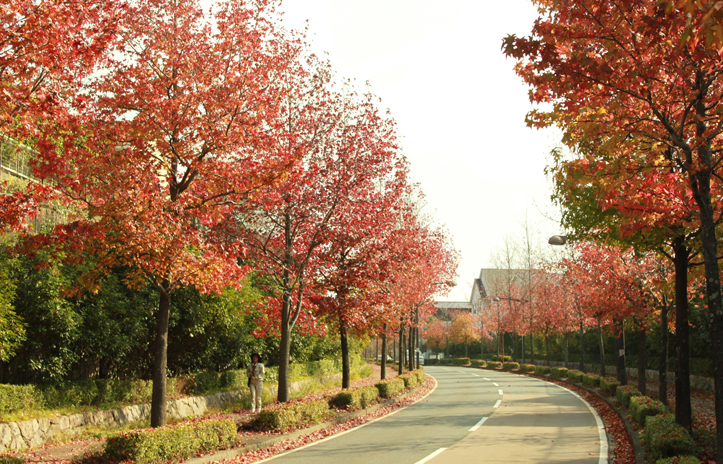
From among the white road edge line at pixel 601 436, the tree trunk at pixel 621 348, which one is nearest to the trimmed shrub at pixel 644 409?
the white road edge line at pixel 601 436

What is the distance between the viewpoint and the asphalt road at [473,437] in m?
9.91

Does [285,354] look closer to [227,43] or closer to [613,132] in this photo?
[227,43]

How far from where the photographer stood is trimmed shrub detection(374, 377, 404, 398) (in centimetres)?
1939

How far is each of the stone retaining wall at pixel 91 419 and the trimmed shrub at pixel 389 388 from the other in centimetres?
482

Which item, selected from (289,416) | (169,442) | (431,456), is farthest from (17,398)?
(431,456)

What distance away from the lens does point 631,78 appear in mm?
6855

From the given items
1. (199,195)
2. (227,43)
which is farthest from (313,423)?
(227,43)

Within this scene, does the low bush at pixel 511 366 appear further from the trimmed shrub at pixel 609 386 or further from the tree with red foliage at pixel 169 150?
the tree with red foliage at pixel 169 150

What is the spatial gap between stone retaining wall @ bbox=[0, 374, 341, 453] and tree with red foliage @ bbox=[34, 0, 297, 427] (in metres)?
2.11

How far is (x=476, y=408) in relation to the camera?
18.1 metres

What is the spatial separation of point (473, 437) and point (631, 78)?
8521mm

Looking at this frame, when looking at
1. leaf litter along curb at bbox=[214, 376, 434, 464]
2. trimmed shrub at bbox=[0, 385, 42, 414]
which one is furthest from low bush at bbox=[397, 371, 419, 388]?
trimmed shrub at bbox=[0, 385, 42, 414]

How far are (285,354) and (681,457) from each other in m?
9.35

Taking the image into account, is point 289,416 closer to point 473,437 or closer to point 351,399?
point 351,399
